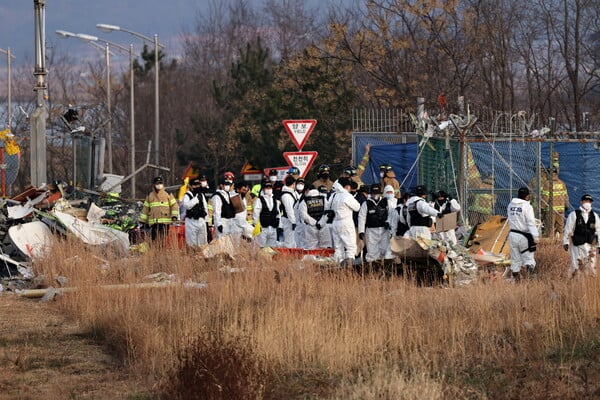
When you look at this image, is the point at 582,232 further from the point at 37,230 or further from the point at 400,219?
the point at 37,230

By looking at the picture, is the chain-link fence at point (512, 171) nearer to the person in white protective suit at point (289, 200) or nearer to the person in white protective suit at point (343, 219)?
the person in white protective suit at point (289, 200)

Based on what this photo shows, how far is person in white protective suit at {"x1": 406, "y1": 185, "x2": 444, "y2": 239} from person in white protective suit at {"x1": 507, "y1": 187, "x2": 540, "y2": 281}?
159cm

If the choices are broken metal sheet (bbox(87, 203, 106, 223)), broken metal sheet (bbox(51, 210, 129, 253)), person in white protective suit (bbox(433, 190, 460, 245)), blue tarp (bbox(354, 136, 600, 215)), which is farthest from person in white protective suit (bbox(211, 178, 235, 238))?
blue tarp (bbox(354, 136, 600, 215))

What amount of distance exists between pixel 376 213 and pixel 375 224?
0.21m

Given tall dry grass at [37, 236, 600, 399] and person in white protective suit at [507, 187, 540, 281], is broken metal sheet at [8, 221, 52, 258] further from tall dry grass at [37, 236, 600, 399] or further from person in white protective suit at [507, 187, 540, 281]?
person in white protective suit at [507, 187, 540, 281]

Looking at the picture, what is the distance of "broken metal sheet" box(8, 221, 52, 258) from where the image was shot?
21.6 metres

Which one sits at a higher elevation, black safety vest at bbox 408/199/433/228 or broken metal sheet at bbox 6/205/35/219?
broken metal sheet at bbox 6/205/35/219

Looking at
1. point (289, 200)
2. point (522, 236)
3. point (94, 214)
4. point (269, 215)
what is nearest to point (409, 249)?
point (522, 236)

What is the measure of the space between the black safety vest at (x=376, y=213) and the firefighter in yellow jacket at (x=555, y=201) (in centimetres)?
496

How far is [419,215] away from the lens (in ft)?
69.5

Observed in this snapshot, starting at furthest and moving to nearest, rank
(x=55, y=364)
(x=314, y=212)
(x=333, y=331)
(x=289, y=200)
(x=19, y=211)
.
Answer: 1. (x=289, y=200)
2. (x=314, y=212)
3. (x=19, y=211)
4. (x=55, y=364)
5. (x=333, y=331)

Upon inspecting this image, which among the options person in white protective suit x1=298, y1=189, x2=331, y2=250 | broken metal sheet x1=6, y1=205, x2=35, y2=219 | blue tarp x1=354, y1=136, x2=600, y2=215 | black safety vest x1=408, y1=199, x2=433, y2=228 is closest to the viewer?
black safety vest x1=408, y1=199, x2=433, y2=228

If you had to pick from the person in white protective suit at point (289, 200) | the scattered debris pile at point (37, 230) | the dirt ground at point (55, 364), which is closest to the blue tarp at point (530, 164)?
the person in white protective suit at point (289, 200)

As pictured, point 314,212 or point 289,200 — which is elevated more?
point 289,200
